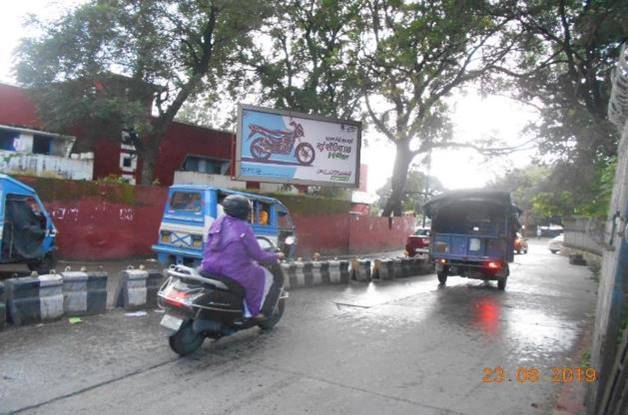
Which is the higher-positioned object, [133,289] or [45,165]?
[45,165]

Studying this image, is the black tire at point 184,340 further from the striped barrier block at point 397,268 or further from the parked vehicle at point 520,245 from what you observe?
the parked vehicle at point 520,245

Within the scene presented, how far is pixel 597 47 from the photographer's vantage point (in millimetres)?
12875

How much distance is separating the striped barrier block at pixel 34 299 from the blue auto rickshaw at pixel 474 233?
9.49 meters

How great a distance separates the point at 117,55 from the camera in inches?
728

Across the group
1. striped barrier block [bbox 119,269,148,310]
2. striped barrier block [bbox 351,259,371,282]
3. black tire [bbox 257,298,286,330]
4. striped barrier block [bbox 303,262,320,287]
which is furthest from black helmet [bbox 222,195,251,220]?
striped barrier block [bbox 351,259,371,282]

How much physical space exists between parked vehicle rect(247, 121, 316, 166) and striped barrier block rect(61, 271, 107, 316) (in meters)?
8.23

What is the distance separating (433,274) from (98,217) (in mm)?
10545

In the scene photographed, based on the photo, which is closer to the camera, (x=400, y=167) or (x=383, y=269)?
(x=383, y=269)

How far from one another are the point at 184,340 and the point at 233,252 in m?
1.11

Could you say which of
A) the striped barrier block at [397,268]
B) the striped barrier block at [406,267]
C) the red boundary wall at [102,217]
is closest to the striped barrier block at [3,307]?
the red boundary wall at [102,217]

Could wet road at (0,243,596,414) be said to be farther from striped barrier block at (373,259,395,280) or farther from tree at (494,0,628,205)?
tree at (494,0,628,205)

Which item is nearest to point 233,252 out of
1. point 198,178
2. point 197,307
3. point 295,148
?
point 197,307

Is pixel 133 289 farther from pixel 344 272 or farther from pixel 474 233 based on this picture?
pixel 474 233

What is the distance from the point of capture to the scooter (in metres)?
5.63
